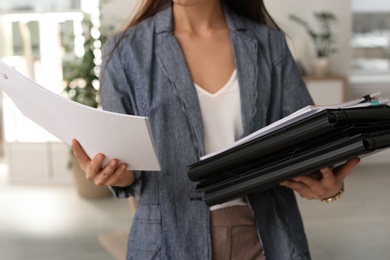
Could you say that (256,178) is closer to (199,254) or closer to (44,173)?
(199,254)

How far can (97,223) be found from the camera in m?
4.25

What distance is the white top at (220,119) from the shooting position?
3.82 feet

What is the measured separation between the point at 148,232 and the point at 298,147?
1.20ft

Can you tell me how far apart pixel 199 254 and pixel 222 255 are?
1.8 inches

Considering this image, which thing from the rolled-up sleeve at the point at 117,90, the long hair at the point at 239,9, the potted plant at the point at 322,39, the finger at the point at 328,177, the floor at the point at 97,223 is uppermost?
the potted plant at the point at 322,39

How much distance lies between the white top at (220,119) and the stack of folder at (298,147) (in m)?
0.15

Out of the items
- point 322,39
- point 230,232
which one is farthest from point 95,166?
point 322,39

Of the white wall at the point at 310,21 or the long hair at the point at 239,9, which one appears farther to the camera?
the white wall at the point at 310,21

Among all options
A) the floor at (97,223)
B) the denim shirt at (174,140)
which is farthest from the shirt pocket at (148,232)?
the floor at (97,223)

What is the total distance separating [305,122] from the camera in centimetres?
92

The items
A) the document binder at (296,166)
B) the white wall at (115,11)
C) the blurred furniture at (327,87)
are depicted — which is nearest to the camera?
the document binder at (296,166)

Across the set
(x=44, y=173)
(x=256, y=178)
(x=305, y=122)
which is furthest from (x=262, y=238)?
(x=44, y=173)

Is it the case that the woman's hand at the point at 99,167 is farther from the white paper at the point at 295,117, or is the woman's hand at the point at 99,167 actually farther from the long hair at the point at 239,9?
the long hair at the point at 239,9

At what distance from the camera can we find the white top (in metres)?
1.17
